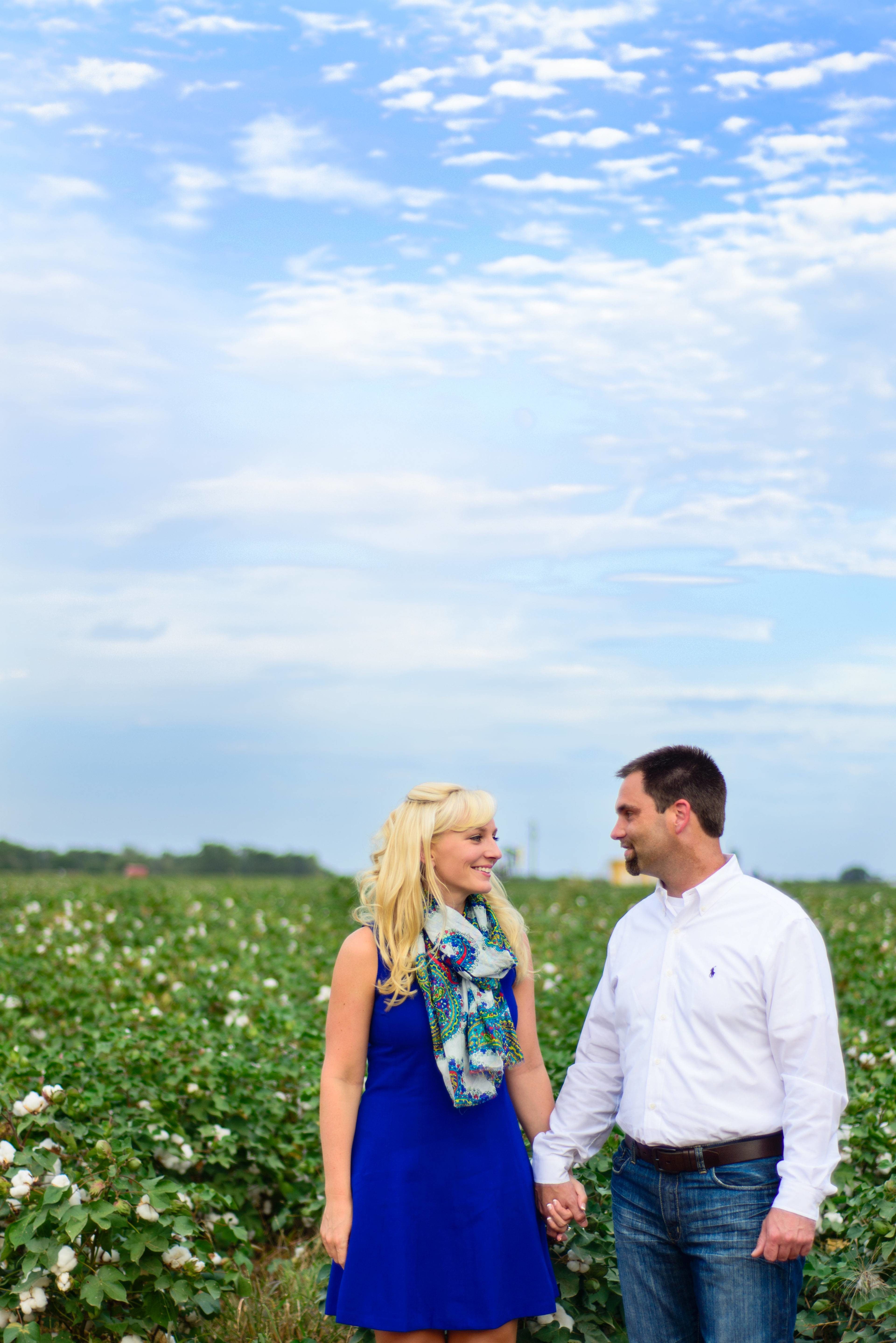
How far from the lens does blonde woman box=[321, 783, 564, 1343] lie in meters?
3.54

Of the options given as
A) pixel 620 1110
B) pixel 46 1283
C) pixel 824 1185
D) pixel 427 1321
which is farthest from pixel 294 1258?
pixel 824 1185

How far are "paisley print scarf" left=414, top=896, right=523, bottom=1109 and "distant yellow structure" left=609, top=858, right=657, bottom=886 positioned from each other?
1823cm

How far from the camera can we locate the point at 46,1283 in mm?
4598

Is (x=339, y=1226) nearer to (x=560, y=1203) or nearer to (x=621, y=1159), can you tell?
(x=560, y=1203)

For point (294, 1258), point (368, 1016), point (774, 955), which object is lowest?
point (294, 1258)

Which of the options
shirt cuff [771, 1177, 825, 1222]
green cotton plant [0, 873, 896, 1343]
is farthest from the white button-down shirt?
green cotton plant [0, 873, 896, 1343]

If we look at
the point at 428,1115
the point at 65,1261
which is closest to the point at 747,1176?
the point at 428,1115

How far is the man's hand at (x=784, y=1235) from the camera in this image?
3.10 metres

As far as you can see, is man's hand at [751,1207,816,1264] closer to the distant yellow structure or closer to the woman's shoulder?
the woman's shoulder

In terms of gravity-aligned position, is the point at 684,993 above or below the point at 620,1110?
above

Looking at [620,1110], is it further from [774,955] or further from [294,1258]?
[294,1258]

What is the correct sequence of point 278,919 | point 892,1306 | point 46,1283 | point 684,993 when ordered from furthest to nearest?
point 278,919, point 46,1283, point 892,1306, point 684,993

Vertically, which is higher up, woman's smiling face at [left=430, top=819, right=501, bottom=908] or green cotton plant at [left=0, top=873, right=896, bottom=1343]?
woman's smiling face at [left=430, top=819, right=501, bottom=908]

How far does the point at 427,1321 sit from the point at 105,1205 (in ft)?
5.30
